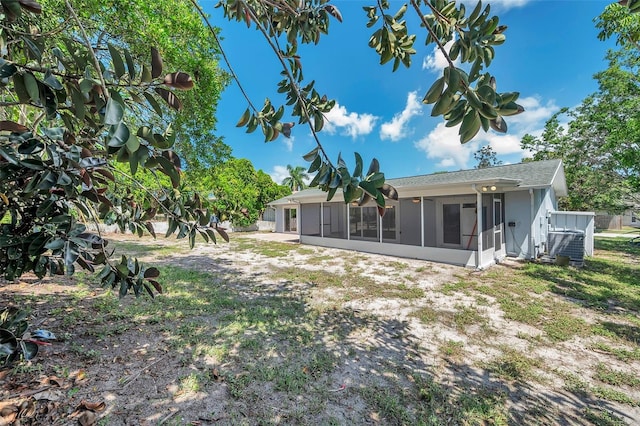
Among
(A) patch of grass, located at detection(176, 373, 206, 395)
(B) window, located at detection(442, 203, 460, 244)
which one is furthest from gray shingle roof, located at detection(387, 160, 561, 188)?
(A) patch of grass, located at detection(176, 373, 206, 395)

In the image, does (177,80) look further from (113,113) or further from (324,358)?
(324,358)

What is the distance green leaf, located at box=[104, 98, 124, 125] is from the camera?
0.68 meters

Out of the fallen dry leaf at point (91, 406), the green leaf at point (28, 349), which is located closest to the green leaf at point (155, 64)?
the green leaf at point (28, 349)

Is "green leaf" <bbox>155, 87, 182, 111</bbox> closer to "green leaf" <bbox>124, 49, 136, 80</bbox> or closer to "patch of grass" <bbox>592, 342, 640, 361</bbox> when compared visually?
"green leaf" <bbox>124, 49, 136, 80</bbox>

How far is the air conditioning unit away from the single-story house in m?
0.67

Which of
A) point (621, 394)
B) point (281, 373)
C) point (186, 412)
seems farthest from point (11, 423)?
point (621, 394)

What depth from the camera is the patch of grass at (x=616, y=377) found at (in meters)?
2.61

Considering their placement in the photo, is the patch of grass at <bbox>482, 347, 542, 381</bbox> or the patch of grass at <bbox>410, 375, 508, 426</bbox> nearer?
the patch of grass at <bbox>410, 375, 508, 426</bbox>

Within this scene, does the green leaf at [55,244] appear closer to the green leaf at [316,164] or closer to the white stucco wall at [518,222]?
the green leaf at [316,164]

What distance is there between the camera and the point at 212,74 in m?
5.41

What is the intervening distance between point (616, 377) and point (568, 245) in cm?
652

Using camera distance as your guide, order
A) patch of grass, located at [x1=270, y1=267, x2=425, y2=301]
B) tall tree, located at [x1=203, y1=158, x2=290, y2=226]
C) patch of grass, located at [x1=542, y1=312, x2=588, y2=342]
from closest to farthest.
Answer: patch of grass, located at [x1=542, y1=312, x2=588, y2=342] → patch of grass, located at [x1=270, y1=267, x2=425, y2=301] → tall tree, located at [x1=203, y1=158, x2=290, y2=226]

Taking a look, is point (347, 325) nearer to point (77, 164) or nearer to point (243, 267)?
point (77, 164)

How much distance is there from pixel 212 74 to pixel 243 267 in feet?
17.0
